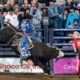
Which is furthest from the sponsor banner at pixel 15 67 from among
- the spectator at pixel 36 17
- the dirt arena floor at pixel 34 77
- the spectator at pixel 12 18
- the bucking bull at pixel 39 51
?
the spectator at pixel 12 18

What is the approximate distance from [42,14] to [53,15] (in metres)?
0.41

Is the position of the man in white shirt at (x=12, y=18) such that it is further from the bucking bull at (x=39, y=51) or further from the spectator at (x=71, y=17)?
the spectator at (x=71, y=17)

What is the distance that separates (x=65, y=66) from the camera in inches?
484

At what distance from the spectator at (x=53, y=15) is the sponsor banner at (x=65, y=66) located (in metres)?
1.30

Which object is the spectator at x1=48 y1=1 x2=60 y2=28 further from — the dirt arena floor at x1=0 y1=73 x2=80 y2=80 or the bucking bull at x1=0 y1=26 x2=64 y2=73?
the dirt arena floor at x1=0 y1=73 x2=80 y2=80

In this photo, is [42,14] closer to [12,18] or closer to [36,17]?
[36,17]

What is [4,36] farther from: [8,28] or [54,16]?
[54,16]

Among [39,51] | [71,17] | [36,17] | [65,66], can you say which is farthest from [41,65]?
[71,17]

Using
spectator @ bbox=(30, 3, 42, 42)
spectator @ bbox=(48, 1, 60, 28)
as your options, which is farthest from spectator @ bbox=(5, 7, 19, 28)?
spectator @ bbox=(48, 1, 60, 28)

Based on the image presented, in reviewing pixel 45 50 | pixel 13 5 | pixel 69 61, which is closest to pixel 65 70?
pixel 69 61

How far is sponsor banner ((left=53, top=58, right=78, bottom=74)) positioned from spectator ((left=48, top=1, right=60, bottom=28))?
1.30 m

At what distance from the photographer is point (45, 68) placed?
37.9 feet

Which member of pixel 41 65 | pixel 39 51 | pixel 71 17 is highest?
pixel 71 17

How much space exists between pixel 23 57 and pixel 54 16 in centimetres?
216
